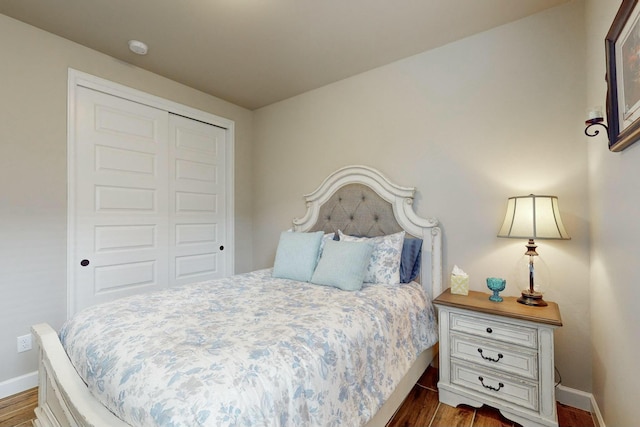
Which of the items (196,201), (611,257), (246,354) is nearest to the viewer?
(246,354)

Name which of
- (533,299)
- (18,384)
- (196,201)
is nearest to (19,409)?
(18,384)

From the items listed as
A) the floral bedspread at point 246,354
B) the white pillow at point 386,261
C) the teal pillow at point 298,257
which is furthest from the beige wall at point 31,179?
the white pillow at point 386,261

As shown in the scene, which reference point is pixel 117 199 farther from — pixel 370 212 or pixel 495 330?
pixel 495 330

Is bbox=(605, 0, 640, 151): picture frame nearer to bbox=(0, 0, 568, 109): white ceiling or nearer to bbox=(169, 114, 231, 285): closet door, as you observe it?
bbox=(0, 0, 568, 109): white ceiling

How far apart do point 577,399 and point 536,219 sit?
3.82 ft

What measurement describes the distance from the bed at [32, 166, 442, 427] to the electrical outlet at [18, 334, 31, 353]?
2.91 feet

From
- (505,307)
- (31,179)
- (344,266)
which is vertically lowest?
(505,307)

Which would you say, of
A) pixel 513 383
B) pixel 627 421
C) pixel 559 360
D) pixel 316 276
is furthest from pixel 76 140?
pixel 559 360

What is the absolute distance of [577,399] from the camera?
1786mm

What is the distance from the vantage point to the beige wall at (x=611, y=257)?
3.75 feet

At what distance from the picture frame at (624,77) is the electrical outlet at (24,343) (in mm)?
3583

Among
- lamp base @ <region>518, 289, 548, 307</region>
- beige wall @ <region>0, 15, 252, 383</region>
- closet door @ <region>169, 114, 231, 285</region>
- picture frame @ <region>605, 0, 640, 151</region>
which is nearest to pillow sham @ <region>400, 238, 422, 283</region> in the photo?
lamp base @ <region>518, 289, 548, 307</region>

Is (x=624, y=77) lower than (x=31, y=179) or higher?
higher

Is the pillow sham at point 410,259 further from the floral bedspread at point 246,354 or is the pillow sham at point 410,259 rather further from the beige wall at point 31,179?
the beige wall at point 31,179
